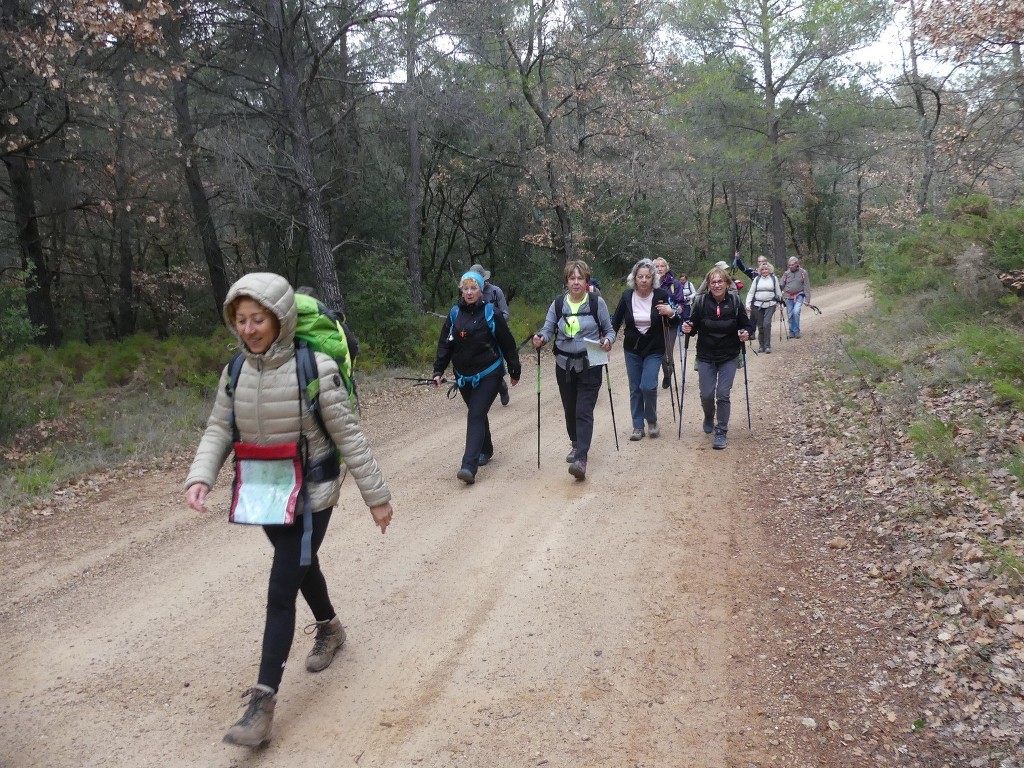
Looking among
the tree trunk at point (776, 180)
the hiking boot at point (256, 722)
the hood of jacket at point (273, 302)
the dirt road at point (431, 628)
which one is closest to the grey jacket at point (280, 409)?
the hood of jacket at point (273, 302)

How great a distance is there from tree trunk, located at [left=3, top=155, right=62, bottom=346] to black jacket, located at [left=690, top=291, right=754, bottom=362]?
507 inches

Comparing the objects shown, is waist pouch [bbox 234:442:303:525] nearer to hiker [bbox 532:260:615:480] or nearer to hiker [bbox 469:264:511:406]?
hiker [bbox 532:260:615:480]

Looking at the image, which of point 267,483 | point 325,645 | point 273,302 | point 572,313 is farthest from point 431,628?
point 572,313

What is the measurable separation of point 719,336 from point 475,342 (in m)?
2.86

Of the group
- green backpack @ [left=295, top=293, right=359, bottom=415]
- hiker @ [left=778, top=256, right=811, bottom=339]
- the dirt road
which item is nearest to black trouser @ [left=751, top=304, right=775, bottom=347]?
hiker @ [left=778, top=256, right=811, bottom=339]

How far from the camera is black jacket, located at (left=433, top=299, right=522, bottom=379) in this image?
24.0 ft

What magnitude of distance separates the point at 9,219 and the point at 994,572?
65.0ft

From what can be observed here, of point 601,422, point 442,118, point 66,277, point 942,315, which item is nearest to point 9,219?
point 66,277

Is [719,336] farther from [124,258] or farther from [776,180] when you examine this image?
[776,180]

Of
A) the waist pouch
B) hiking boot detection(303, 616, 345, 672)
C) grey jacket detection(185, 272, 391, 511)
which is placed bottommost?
hiking boot detection(303, 616, 345, 672)

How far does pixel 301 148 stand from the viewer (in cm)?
1443

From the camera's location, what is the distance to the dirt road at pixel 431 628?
3521 mm

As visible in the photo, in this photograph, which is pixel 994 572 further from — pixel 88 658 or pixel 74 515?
pixel 74 515

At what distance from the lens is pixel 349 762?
3365mm
